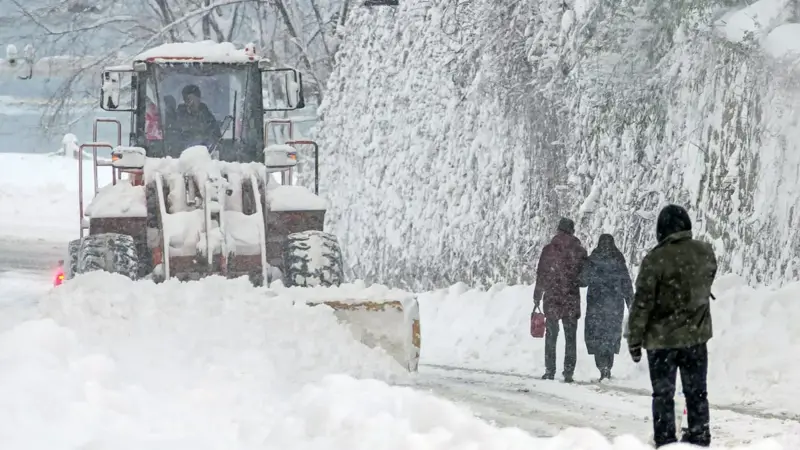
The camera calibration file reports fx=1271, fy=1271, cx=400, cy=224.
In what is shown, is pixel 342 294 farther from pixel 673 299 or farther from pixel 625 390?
pixel 673 299

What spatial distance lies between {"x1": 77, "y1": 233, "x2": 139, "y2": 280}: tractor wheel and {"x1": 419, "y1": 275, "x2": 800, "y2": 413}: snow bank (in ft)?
12.3

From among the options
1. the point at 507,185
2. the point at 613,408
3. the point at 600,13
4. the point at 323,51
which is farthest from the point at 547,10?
the point at 323,51

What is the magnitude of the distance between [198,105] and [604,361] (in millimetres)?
4775

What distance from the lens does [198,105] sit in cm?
1287

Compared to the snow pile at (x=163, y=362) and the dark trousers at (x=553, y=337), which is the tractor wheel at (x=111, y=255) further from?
the dark trousers at (x=553, y=337)

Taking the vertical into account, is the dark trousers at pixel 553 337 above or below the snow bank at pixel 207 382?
below

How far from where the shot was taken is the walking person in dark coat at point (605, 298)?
11977 millimetres

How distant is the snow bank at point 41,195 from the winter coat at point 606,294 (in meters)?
18.0

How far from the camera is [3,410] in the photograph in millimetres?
6770

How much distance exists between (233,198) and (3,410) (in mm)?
5163

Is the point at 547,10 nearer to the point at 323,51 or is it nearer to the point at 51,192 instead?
the point at 323,51

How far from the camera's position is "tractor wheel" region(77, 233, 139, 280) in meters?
11.1

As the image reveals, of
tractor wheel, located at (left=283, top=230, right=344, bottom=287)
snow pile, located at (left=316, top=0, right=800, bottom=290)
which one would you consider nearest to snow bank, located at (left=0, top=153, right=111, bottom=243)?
snow pile, located at (left=316, top=0, right=800, bottom=290)

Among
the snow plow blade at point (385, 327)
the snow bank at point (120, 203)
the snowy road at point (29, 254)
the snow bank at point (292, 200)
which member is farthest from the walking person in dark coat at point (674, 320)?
the snowy road at point (29, 254)
